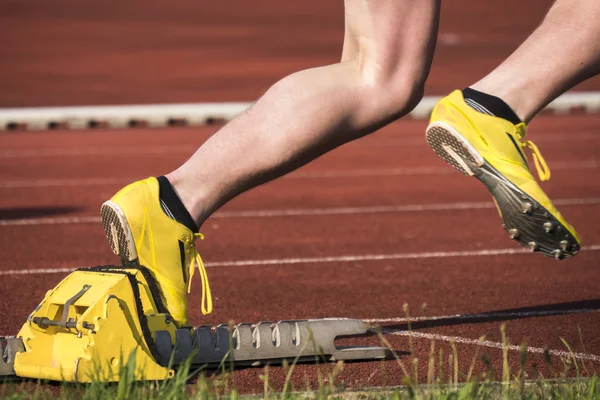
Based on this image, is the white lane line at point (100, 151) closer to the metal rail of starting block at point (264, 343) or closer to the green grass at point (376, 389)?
the metal rail of starting block at point (264, 343)

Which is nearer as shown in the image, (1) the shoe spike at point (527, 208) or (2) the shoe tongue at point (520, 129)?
(1) the shoe spike at point (527, 208)

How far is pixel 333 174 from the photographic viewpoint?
33.4ft

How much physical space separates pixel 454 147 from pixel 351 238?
136 inches

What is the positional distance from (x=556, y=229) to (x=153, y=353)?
3.76 ft

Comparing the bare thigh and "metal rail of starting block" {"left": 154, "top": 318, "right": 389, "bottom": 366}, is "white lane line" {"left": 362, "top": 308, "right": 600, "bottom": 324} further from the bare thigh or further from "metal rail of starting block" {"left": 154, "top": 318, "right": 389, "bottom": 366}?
the bare thigh

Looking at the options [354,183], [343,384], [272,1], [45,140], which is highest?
[272,1]

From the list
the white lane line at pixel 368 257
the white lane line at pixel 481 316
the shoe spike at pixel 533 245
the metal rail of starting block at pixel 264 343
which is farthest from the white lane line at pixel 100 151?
the shoe spike at pixel 533 245

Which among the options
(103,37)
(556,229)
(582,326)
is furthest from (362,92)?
(103,37)

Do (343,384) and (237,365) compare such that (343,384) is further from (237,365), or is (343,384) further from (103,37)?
(103,37)

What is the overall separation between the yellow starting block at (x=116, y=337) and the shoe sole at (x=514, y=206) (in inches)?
24.8

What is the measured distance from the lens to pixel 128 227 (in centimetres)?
358

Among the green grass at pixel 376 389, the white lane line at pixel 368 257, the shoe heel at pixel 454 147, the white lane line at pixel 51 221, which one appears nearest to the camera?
the green grass at pixel 376 389

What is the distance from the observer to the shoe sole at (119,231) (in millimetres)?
3582

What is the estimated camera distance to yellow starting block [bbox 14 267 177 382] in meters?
3.40
